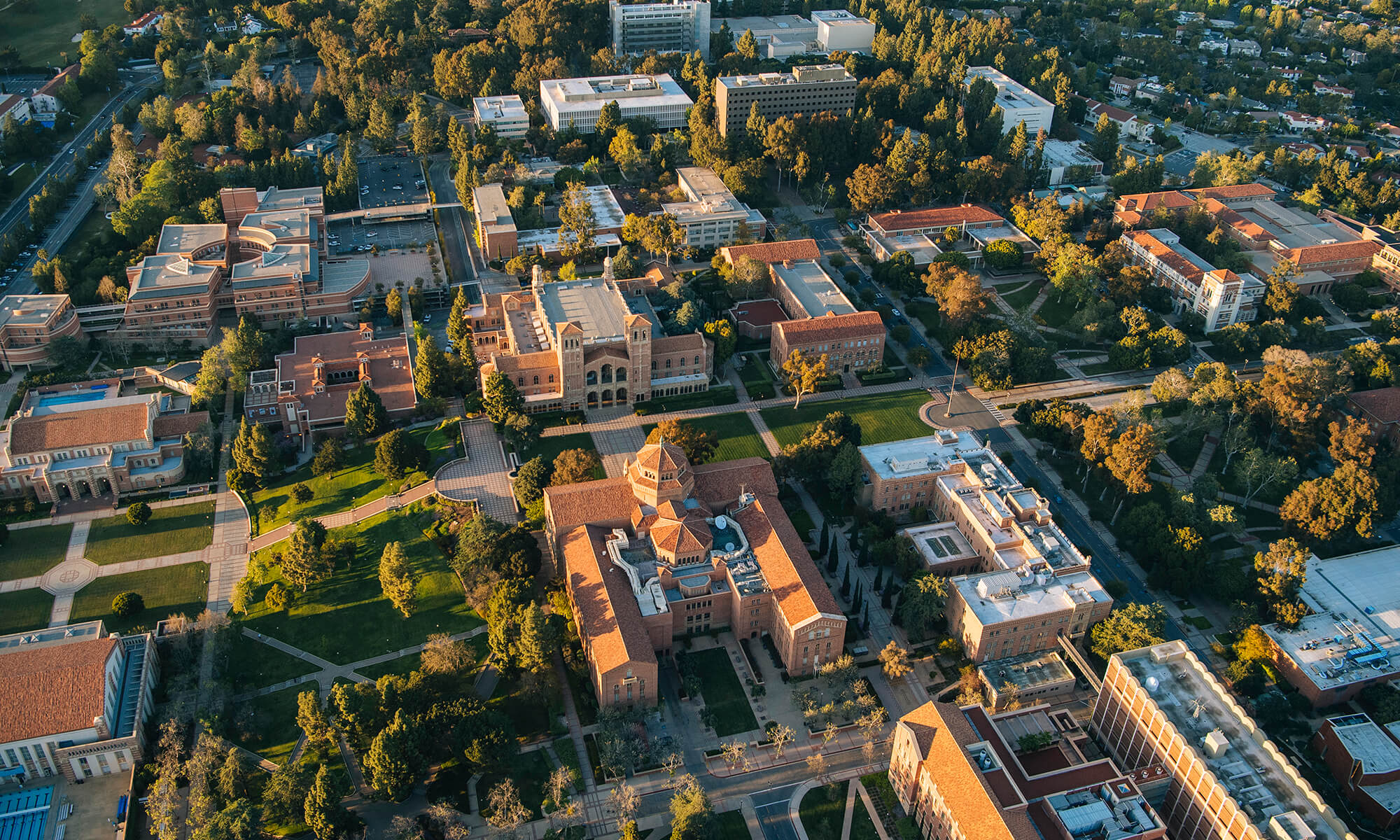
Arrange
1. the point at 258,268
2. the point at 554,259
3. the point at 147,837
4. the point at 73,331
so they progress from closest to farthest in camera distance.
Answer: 1. the point at 147,837
2. the point at 73,331
3. the point at 258,268
4. the point at 554,259

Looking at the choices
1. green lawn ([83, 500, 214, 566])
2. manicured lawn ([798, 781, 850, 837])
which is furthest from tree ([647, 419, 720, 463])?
green lawn ([83, 500, 214, 566])

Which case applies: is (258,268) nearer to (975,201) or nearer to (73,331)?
(73,331)

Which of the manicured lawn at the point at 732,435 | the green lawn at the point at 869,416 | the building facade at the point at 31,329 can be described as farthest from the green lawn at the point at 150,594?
the green lawn at the point at 869,416

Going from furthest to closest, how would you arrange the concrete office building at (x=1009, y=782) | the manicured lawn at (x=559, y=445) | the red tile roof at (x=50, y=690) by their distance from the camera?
the manicured lawn at (x=559, y=445), the red tile roof at (x=50, y=690), the concrete office building at (x=1009, y=782)

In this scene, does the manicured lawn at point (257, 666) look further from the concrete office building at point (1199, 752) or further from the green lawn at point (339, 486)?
the concrete office building at point (1199, 752)

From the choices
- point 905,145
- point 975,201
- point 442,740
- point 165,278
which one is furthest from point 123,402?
point 975,201

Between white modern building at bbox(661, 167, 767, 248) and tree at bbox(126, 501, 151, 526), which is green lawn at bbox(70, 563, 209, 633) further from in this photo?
white modern building at bbox(661, 167, 767, 248)

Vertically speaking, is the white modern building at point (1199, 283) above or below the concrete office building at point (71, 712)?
above
